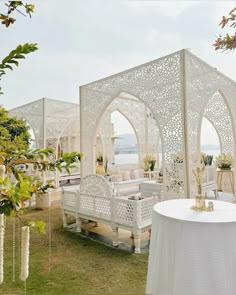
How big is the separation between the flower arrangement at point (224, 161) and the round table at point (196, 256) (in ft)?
19.4

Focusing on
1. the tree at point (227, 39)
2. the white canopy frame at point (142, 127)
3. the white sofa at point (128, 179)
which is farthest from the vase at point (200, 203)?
the white canopy frame at point (142, 127)

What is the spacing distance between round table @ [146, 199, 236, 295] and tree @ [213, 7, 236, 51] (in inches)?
34.6

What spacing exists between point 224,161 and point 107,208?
4.42 m

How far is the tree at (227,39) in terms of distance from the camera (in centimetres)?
105

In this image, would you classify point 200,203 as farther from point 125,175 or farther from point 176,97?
point 125,175

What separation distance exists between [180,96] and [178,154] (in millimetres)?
1049

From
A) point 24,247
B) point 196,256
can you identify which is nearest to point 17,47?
point 24,247

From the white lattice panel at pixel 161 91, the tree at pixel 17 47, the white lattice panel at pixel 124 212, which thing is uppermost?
the white lattice panel at pixel 161 91

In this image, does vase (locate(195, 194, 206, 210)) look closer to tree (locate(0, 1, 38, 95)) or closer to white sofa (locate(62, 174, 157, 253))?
tree (locate(0, 1, 38, 95))

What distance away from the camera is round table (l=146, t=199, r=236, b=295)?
1.15 metres

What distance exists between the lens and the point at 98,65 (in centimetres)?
547

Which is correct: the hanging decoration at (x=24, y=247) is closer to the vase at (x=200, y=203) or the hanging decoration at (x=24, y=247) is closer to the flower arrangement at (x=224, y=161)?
the vase at (x=200, y=203)

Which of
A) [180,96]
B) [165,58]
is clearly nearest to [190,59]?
[165,58]

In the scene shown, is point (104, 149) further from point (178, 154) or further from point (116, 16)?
point (116, 16)
